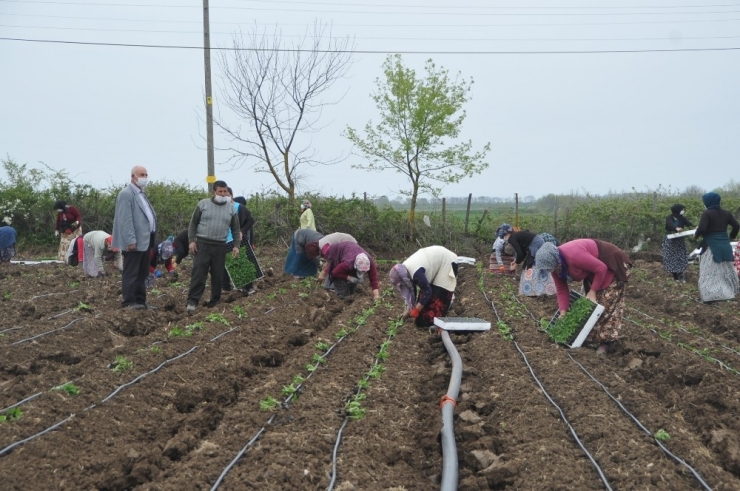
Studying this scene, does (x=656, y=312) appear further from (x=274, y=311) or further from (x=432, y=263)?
(x=274, y=311)

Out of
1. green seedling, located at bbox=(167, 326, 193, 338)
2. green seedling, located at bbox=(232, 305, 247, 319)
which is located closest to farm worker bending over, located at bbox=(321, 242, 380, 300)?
green seedling, located at bbox=(232, 305, 247, 319)

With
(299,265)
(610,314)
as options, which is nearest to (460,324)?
(610,314)

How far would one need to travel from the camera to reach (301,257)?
1231 cm

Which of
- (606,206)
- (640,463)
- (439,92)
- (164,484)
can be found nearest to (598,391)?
(640,463)

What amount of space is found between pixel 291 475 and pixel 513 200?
20.2 m

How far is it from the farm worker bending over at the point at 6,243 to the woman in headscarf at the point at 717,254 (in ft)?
46.1

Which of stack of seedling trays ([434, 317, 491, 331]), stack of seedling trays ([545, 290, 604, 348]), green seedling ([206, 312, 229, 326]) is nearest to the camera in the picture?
stack of seedling trays ([545, 290, 604, 348])

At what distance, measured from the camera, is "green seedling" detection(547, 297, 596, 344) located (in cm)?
718

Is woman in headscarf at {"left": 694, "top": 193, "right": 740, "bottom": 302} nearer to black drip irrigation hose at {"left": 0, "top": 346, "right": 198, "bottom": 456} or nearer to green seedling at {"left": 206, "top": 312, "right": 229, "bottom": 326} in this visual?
green seedling at {"left": 206, "top": 312, "right": 229, "bottom": 326}

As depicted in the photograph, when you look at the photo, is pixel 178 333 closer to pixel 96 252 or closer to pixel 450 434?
pixel 450 434

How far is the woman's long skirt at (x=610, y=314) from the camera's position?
289 inches

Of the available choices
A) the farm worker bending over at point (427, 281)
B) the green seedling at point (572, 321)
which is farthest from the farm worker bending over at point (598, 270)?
the farm worker bending over at point (427, 281)

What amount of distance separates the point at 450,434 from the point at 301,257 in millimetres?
7787

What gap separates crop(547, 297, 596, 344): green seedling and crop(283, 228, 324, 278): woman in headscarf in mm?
4767
